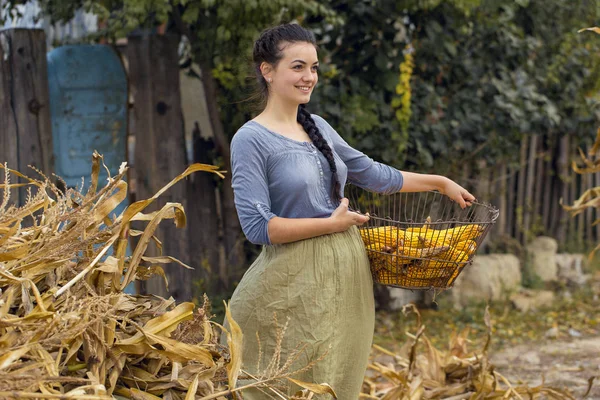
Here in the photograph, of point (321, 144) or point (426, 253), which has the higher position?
point (321, 144)

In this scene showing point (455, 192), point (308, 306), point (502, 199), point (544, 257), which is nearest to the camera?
point (308, 306)

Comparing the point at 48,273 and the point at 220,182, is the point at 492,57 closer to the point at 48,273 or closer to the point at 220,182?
the point at 220,182

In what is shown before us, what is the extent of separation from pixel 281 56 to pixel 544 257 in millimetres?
6181

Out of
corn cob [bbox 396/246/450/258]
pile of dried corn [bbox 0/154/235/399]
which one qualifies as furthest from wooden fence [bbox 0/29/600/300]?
pile of dried corn [bbox 0/154/235/399]

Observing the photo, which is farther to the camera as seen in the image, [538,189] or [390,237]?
[538,189]

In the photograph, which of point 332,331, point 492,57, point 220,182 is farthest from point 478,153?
point 332,331

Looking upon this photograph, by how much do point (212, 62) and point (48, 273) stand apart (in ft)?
12.8

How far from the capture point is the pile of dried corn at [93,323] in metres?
1.79

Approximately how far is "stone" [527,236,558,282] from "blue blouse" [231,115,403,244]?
578 cm

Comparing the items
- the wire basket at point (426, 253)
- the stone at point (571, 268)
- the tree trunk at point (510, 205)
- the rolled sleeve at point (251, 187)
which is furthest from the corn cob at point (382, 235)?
the stone at point (571, 268)

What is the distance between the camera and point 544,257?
27.9ft

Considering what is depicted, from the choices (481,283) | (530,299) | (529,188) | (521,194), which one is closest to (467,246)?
(481,283)

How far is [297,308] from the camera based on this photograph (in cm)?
294

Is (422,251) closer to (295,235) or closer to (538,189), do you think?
(295,235)
